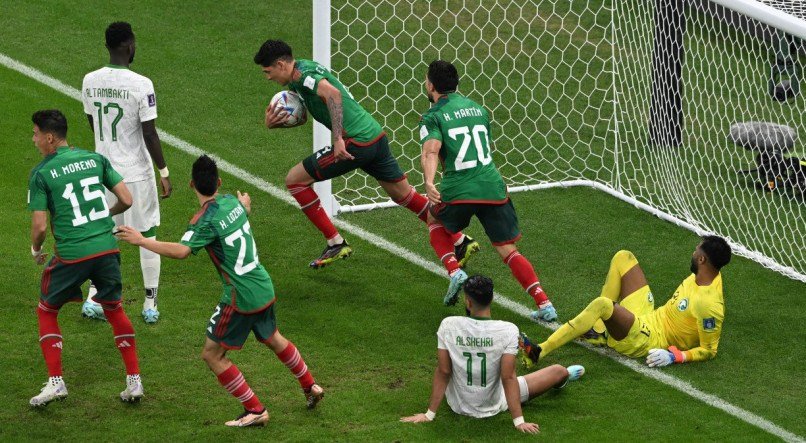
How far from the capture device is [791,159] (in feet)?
40.5

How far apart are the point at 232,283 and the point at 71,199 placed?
120 cm

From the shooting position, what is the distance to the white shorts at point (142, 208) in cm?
956

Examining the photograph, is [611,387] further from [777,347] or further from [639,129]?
[639,129]

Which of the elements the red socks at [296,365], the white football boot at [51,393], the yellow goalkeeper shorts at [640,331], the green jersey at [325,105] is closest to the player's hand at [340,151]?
the green jersey at [325,105]

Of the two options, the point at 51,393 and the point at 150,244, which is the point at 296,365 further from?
the point at 51,393

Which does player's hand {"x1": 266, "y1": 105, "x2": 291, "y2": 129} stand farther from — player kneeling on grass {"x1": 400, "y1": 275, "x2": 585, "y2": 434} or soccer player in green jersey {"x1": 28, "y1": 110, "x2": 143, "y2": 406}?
player kneeling on grass {"x1": 400, "y1": 275, "x2": 585, "y2": 434}

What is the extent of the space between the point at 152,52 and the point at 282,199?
3505 millimetres

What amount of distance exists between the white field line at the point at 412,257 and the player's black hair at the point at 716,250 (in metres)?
0.87

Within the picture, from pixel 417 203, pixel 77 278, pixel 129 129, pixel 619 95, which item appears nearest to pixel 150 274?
pixel 129 129

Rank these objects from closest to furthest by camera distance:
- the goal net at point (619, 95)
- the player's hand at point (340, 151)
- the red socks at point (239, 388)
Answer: the red socks at point (239, 388), the player's hand at point (340, 151), the goal net at point (619, 95)

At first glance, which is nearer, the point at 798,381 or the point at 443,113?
the point at 798,381

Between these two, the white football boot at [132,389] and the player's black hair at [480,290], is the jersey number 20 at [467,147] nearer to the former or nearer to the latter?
the player's black hair at [480,290]

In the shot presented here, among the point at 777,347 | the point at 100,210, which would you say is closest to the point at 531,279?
the point at 777,347

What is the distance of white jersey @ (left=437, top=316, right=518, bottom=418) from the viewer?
8.03 metres
